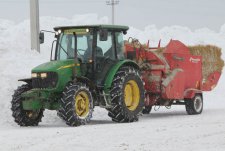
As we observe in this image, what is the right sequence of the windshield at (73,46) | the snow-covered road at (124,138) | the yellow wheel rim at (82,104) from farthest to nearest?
the windshield at (73,46), the yellow wheel rim at (82,104), the snow-covered road at (124,138)

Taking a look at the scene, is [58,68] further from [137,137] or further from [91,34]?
[137,137]

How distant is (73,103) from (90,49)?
1.78 metres

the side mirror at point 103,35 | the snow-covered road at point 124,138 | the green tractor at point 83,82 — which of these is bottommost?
the snow-covered road at point 124,138

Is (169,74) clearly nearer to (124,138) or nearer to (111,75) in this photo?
(111,75)

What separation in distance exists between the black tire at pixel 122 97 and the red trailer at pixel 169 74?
46.5 inches

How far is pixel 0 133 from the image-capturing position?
1302 cm

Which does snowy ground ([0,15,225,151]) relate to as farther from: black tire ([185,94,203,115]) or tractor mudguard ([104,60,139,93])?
black tire ([185,94,203,115])

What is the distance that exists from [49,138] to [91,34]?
408 centimetres

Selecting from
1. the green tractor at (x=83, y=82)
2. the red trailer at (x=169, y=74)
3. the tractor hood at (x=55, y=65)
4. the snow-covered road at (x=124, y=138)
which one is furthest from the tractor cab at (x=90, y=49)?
the snow-covered road at (x=124, y=138)

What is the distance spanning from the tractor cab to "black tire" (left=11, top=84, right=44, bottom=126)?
1.33m

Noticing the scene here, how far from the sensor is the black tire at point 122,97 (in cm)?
1505

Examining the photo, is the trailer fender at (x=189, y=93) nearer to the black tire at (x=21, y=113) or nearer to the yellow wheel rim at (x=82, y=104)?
the yellow wheel rim at (x=82, y=104)

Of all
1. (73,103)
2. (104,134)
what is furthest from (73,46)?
(104,134)

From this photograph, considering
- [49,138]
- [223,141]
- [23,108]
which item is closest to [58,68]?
[23,108]
